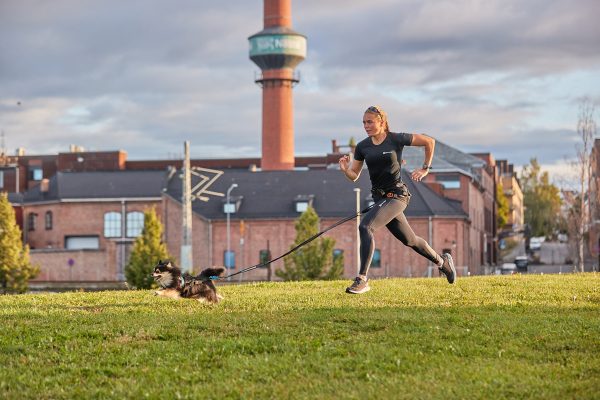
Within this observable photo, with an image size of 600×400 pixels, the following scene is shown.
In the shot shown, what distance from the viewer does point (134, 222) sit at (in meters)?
93.6

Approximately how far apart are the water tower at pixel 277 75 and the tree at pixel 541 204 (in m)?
46.4

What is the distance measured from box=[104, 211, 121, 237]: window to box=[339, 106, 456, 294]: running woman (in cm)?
8026

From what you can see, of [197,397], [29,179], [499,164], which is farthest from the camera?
[499,164]

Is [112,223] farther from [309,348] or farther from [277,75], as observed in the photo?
[309,348]

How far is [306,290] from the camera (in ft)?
58.9

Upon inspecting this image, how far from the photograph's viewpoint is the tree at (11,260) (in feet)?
242

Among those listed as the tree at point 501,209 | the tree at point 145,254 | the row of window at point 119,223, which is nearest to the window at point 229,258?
the row of window at point 119,223

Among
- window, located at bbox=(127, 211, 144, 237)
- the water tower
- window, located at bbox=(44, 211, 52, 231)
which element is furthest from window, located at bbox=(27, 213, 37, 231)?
the water tower

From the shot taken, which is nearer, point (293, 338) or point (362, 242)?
point (293, 338)

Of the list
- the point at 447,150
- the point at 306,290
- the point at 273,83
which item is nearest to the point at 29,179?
the point at 273,83

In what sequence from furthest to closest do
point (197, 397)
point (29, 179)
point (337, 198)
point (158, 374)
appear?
point (29, 179)
point (337, 198)
point (158, 374)
point (197, 397)

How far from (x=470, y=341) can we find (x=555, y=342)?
895mm

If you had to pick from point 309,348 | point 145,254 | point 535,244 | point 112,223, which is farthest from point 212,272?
point 535,244

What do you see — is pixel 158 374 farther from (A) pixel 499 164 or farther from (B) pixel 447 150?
(A) pixel 499 164
